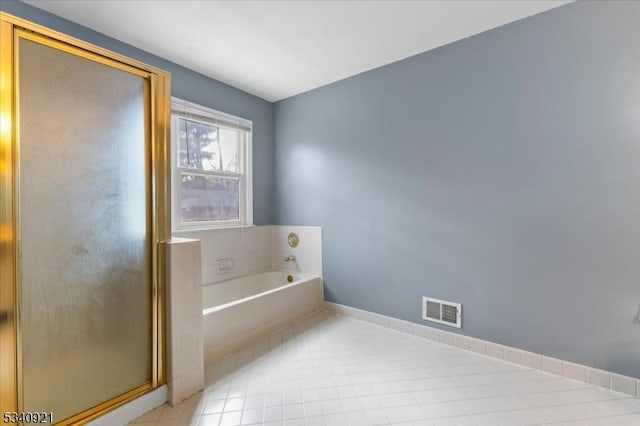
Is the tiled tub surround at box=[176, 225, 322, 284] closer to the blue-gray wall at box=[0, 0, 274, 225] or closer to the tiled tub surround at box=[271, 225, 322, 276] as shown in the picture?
the tiled tub surround at box=[271, 225, 322, 276]

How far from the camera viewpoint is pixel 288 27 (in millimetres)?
1883

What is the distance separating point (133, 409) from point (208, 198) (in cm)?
180

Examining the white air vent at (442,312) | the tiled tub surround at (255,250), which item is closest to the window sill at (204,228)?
the tiled tub surround at (255,250)

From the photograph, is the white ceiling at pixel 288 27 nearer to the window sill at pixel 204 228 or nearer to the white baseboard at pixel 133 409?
the window sill at pixel 204 228

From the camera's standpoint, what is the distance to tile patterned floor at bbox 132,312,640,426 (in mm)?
1360

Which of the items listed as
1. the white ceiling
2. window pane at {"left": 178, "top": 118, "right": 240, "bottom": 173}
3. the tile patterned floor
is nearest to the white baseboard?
the tile patterned floor

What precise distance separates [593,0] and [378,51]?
1.27 metres

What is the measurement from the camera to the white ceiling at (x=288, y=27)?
168 centimetres

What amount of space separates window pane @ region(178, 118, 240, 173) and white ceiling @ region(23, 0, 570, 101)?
540 millimetres

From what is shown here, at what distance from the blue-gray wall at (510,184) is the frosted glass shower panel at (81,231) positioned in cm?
176

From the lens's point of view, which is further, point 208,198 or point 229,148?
point 229,148

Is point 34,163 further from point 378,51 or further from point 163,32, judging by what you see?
point 378,51

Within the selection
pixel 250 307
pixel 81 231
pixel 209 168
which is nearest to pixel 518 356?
pixel 250 307

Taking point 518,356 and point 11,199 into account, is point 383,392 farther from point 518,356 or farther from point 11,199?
point 11,199
